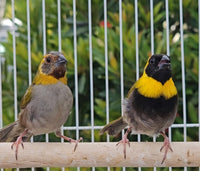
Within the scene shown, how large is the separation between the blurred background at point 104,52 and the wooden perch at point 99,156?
1008 mm

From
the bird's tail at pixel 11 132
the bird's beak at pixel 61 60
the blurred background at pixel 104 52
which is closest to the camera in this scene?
the bird's beak at pixel 61 60

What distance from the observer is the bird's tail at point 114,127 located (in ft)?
9.07

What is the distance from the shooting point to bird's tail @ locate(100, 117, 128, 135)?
2.76 metres

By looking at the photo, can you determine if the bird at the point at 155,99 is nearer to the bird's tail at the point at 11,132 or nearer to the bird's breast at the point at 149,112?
the bird's breast at the point at 149,112

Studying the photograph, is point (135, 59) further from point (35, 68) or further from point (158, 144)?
point (158, 144)

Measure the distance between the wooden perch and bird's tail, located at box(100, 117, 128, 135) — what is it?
0.98ft

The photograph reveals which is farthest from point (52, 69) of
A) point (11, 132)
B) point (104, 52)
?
point (104, 52)

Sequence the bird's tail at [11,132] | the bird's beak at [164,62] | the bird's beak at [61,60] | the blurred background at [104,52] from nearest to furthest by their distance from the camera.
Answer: the bird's beak at [164,62] < the bird's beak at [61,60] < the bird's tail at [11,132] < the blurred background at [104,52]

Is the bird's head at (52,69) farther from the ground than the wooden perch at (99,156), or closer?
farther from the ground

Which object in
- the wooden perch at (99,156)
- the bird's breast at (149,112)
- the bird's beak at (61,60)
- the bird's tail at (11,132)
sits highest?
the bird's beak at (61,60)

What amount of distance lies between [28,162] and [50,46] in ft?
4.84

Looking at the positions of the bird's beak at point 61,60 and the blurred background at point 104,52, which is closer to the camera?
the bird's beak at point 61,60

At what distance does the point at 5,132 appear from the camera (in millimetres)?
2736

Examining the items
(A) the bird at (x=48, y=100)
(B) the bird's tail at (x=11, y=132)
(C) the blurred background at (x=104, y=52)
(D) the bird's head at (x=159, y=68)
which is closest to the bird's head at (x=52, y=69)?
(A) the bird at (x=48, y=100)
